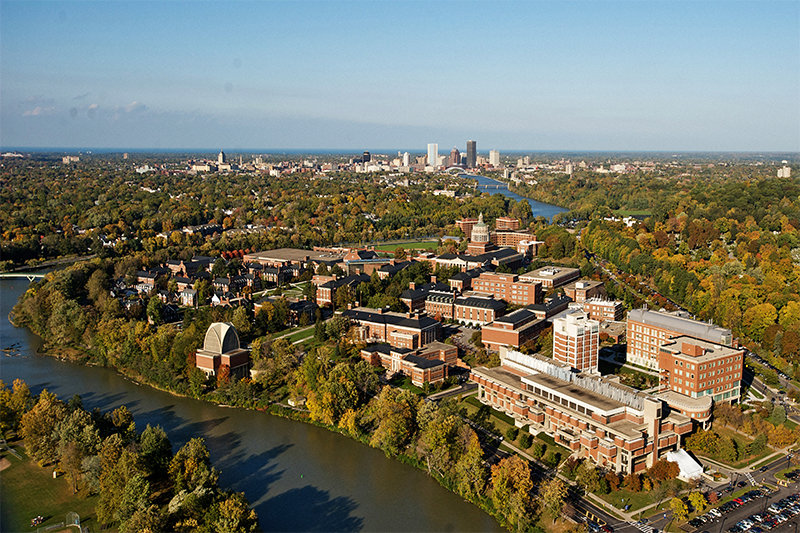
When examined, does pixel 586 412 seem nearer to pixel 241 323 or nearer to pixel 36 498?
pixel 36 498

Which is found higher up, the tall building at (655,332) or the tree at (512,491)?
the tall building at (655,332)

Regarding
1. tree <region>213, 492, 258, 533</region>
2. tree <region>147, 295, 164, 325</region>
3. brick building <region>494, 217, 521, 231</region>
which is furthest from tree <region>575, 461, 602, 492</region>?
brick building <region>494, 217, 521, 231</region>

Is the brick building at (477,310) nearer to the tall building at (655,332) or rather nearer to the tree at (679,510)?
the tall building at (655,332)

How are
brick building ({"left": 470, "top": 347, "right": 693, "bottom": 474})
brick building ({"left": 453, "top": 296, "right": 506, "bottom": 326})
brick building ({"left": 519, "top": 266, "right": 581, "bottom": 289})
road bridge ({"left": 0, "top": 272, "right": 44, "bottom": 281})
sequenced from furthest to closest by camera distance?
road bridge ({"left": 0, "top": 272, "right": 44, "bottom": 281}), brick building ({"left": 519, "top": 266, "right": 581, "bottom": 289}), brick building ({"left": 453, "top": 296, "right": 506, "bottom": 326}), brick building ({"left": 470, "top": 347, "right": 693, "bottom": 474})

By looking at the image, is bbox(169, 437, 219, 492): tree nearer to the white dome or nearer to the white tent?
the white dome

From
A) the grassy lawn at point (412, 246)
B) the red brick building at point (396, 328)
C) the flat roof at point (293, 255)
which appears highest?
the flat roof at point (293, 255)

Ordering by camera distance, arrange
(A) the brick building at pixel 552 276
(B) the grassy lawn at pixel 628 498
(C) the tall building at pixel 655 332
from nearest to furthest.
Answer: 1. (B) the grassy lawn at pixel 628 498
2. (C) the tall building at pixel 655 332
3. (A) the brick building at pixel 552 276

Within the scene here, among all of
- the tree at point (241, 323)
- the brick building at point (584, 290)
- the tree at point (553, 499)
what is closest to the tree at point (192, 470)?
the tree at point (553, 499)

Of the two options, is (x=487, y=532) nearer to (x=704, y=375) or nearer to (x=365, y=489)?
(x=365, y=489)
